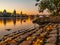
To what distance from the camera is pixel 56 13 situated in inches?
3487

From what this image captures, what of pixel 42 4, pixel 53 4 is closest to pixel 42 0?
pixel 42 4

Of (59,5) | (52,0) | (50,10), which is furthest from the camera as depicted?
(50,10)

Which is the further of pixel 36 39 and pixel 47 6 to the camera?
pixel 47 6

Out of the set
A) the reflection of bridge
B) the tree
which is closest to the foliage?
the tree

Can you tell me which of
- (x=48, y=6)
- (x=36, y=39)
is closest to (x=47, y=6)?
(x=48, y=6)

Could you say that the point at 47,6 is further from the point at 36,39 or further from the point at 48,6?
the point at 36,39

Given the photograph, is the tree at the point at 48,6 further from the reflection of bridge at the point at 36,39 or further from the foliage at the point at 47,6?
the reflection of bridge at the point at 36,39

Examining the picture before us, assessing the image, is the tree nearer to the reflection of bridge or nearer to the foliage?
the foliage

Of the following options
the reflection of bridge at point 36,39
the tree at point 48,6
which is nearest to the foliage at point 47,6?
the tree at point 48,6

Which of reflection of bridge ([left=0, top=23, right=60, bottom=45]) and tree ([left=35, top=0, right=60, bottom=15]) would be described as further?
tree ([left=35, top=0, right=60, bottom=15])

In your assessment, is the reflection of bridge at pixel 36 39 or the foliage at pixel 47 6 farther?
the foliage at pixel 47 6

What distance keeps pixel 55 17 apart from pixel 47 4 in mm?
11658

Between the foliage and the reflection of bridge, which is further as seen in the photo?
the foliage

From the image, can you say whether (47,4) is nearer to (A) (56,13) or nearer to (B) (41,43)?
(A) (56,13)
